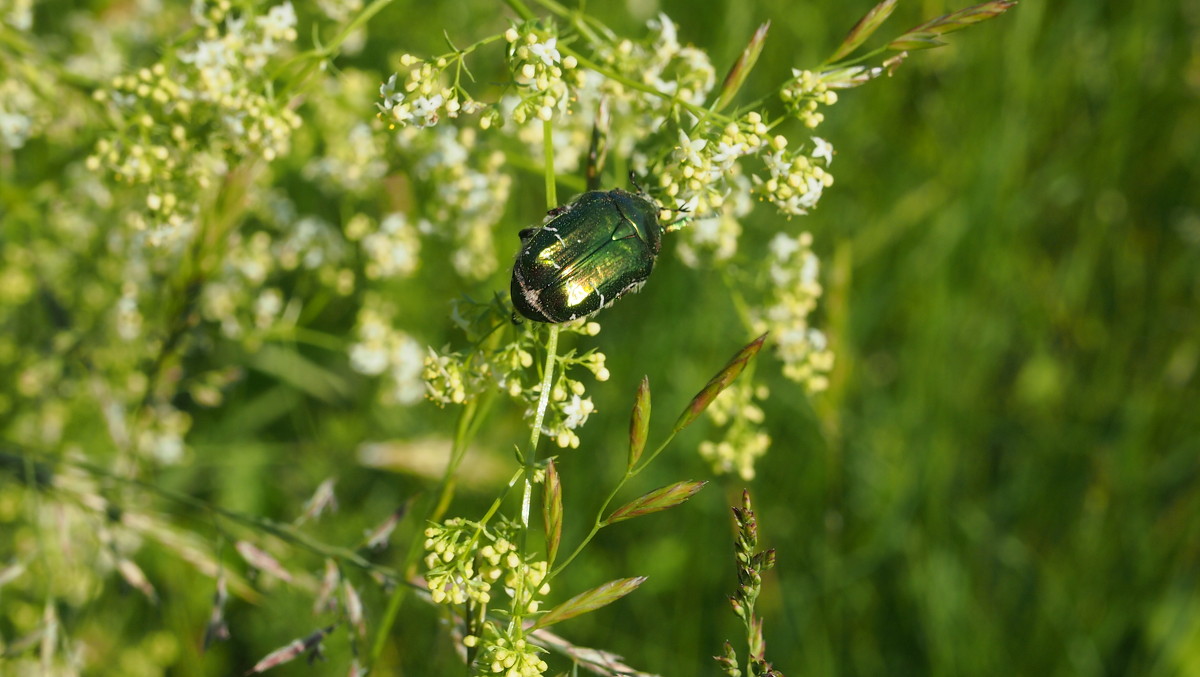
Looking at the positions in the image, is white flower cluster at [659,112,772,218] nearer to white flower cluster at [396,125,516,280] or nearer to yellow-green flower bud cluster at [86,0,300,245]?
white flower cluster at [396,125,516,280]

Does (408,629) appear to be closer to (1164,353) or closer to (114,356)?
(114,356)

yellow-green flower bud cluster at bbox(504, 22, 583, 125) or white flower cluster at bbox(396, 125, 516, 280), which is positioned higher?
white flower cluster at bbox(396, 125, 516, 280)

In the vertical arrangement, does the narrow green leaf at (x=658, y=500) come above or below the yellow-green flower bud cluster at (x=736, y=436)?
below

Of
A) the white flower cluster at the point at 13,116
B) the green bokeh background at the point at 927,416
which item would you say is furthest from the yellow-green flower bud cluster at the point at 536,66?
the white flower cluster at the point at 13,116

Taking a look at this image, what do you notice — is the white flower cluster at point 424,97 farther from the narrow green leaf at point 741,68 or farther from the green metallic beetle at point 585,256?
the narrow green leaf at point 741,68

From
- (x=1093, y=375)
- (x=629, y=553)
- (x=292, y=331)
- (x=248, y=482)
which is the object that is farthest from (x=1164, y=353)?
(x=248, y=482)

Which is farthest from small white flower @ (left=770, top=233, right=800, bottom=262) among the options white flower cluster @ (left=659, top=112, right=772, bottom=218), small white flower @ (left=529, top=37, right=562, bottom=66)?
small white flower @ (left=529, top=37, right=562, bottom=66)
